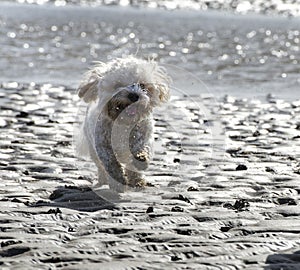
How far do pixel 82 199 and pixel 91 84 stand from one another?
1.50 meters

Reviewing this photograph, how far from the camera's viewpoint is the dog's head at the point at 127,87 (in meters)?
9.38

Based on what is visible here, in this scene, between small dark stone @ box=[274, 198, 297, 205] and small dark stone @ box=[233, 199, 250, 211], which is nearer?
small dark stone @ box=[233, 199, 250, 211]

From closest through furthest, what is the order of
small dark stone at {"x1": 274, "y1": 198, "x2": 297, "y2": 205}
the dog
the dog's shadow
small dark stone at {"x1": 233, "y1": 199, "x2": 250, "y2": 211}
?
small dark stone at {"x1": 233, "y1": 199, "x2": 250, "y2": 211}
the dog's shadow
small dark stone at {"x1": 274, "y1": 198, "x2": 297, "y2": 205}
the dog

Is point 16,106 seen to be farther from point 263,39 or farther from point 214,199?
point 263,39

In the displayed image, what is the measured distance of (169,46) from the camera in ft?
97.6

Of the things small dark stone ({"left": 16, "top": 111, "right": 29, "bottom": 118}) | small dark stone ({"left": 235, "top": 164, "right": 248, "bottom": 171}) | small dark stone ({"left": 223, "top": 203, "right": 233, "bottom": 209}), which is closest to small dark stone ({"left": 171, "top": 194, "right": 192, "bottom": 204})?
small dark stone ({"left": 223, "top": 203, "right": 233, "bottom": 209})

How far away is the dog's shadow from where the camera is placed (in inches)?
341

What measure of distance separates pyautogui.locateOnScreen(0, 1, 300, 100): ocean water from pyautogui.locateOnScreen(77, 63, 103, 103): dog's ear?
2.95 ft

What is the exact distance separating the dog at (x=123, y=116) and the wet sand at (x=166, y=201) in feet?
0.98

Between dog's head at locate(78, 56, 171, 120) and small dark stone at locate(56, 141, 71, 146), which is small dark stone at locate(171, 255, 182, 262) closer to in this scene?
dog's head at locate(78, 56, 171, 120)

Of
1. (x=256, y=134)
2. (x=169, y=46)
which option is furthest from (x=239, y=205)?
(x=169, y=46)

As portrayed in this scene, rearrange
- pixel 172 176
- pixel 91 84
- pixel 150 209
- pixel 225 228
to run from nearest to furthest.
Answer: pixel 225 228
pixel 150 209
pixel 91 84
pixel 172 176

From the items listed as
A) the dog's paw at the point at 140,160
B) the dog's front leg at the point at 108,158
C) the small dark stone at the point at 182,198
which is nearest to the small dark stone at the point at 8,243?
the small dark stone at the point at 182,198

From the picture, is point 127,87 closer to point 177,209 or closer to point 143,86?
point 143,86
